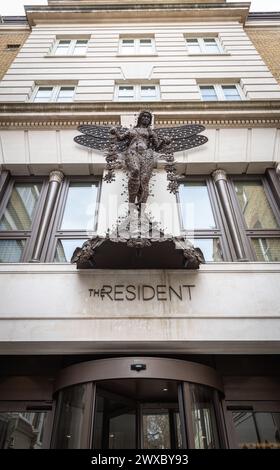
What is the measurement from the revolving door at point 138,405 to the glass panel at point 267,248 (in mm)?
3407

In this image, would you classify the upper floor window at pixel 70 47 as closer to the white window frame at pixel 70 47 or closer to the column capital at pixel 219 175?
the white window frame at pixel 70 47

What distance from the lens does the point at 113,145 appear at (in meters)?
8.62

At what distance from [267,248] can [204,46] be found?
439 inches

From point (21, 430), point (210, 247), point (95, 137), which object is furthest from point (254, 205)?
point (21, 430)

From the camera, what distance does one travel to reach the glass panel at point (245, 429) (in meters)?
5.60

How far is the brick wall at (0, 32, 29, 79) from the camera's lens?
1341 cm

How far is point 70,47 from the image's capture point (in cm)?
1441

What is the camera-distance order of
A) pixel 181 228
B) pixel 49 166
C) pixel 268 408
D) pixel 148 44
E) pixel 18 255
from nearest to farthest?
pixel 268 408 < pixel 18 255 < pixel 181 228 < pixel 49 166 < pixel 148 44

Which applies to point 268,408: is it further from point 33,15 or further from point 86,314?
point 33,15

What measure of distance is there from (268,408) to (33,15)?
63.8ft

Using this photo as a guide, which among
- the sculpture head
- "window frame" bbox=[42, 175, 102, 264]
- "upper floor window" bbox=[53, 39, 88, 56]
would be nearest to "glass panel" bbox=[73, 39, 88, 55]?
"upper floor window" bbox=[53, 39, 88, 56]

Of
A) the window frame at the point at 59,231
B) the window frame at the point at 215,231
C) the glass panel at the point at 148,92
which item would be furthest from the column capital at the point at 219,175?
the glass panel at the point at 148,92
